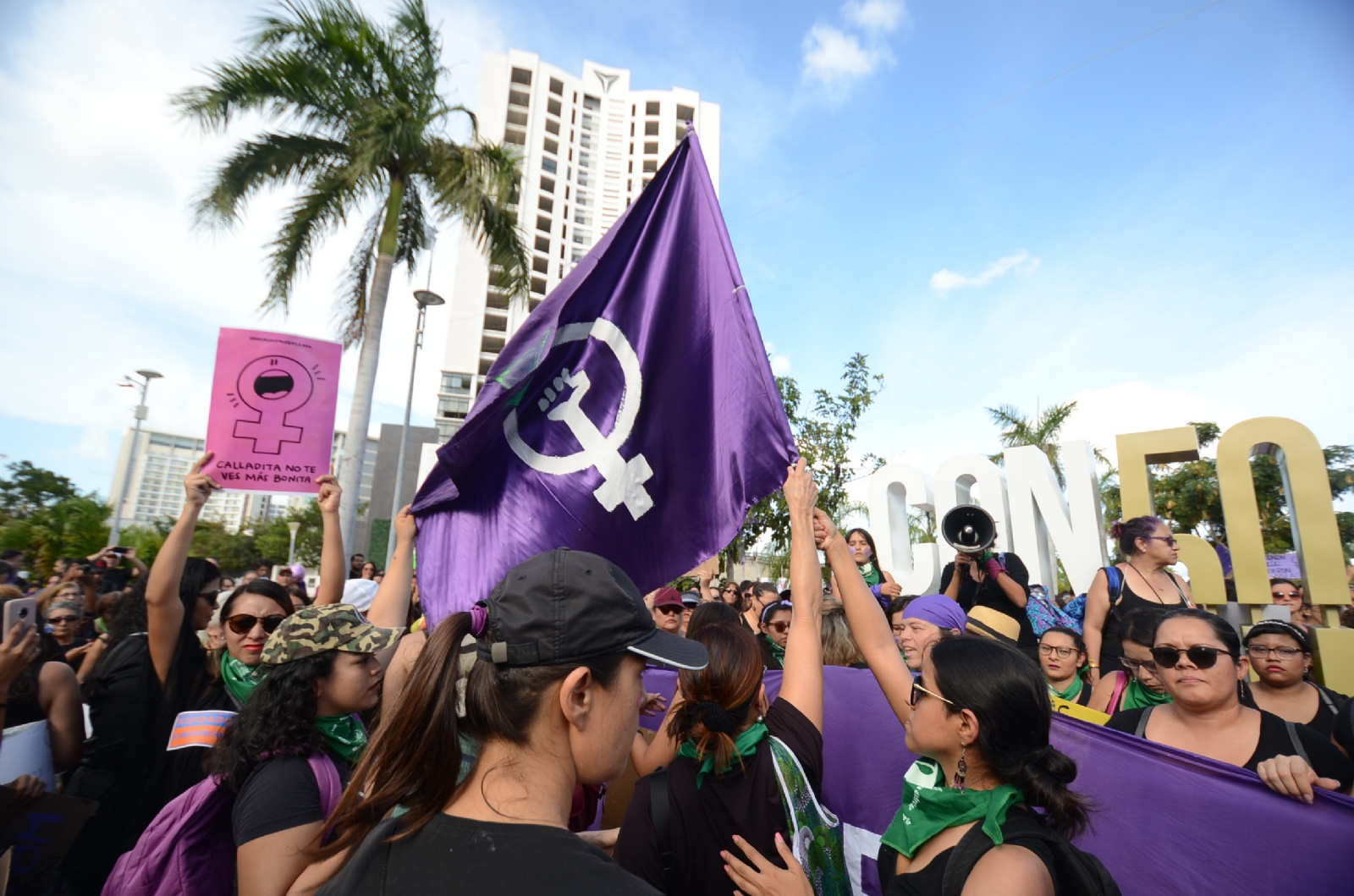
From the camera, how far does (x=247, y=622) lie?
2.87 m

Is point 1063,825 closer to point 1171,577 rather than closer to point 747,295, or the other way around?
point 747,295

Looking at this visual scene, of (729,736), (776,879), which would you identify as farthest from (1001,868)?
(729,736)

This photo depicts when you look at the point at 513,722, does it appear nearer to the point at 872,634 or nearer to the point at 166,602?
the point at 872,634

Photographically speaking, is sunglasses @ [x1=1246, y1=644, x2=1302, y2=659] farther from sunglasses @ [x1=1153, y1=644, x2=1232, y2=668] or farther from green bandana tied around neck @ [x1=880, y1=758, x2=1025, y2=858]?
green bandana tied around neck @ [x1=880, y1=758, x2=1025, y2=858]

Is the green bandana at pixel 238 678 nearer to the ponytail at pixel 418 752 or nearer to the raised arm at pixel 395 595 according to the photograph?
the raised arm at pixel 395 595

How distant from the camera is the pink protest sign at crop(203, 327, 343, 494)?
4.88m

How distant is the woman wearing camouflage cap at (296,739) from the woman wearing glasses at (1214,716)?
276 cm

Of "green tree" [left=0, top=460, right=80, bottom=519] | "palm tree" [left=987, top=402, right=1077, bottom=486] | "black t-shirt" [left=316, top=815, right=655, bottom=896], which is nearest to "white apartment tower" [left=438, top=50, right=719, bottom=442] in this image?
"green tree" [left=0, top=460, right=80, bottom=519]

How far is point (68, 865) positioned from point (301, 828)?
1.68 metres

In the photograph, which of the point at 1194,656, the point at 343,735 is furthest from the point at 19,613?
the point at 1194,656

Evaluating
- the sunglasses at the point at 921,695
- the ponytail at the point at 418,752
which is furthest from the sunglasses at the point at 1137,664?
the ponytail at the point at 418,752

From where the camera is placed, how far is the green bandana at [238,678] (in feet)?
9.30

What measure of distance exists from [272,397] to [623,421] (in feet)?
10.1

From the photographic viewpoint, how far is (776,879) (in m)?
1.68
